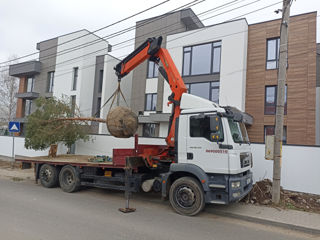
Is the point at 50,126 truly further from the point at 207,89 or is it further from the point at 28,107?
the point at 28,107

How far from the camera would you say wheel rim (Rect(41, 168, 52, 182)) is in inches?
359

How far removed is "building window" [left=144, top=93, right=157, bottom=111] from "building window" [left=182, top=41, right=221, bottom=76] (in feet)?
11.6

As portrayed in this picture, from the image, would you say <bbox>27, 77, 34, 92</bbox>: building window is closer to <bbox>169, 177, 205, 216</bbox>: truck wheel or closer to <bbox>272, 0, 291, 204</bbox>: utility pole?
<bbox>169, 177, 205, 216</bbox>: truck wheel

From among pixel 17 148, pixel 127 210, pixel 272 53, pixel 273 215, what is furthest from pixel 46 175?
pixel 272 53

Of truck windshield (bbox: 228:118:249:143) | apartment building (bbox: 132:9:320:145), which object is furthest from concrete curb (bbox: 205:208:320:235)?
apartment building (bbox: 132:9:320:145)

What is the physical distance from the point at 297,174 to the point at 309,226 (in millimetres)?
2949

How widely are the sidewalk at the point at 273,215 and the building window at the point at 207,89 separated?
458 inches

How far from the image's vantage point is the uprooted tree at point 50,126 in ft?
37.7

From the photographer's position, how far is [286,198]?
24.4ft

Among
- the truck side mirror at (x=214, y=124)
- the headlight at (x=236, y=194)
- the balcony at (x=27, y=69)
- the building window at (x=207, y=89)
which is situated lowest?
the headlight at (x=236, y=194)

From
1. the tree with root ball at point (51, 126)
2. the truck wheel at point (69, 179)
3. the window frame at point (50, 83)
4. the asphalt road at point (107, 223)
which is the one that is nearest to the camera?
the asphalt road at point (107, 223)

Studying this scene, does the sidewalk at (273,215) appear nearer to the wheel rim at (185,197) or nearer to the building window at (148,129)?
the wheel rim at (185,197)

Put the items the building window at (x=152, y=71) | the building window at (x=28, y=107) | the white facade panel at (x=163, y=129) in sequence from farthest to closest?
the building window at (x=28, y=107), the building window at (x=152, y=71), the white facade panel at (x=163, y=129)

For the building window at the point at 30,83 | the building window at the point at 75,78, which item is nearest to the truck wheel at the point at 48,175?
the building window at the point at 75,78
